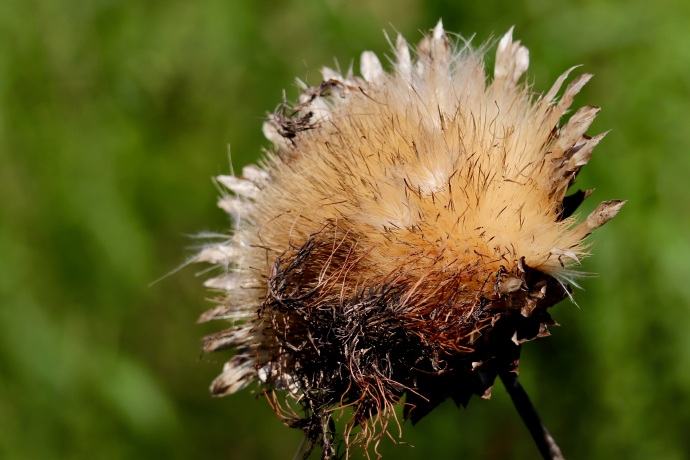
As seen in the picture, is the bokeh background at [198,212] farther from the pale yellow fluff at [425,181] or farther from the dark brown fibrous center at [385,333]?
the dark brown fibrous center at [385,333]

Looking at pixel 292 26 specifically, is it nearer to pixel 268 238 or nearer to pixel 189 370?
pixel 189 370

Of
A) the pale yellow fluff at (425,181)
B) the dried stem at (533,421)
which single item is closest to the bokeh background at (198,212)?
the pale yellow fluff at (425,181)

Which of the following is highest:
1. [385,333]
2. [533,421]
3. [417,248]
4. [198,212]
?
[198,212]

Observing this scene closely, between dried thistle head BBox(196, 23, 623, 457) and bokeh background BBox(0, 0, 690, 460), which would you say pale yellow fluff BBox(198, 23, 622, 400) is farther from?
bokeh background BBox(0, 0, 690, 460)

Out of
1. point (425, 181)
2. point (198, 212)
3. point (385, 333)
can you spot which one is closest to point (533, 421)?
point (385, 333)

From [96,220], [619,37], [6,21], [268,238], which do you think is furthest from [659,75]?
[6,21]

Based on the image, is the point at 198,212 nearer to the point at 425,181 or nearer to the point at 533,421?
the point at 425,181
